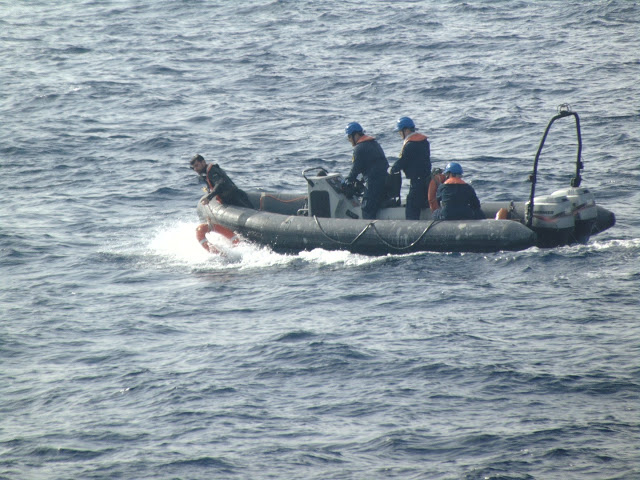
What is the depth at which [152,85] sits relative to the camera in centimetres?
2473

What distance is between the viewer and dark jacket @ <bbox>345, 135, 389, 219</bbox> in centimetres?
1253

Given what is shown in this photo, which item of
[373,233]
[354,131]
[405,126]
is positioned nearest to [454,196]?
[373,233]

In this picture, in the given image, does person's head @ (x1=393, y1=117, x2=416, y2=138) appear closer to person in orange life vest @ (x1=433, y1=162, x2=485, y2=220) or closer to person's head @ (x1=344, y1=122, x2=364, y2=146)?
person's head @ (x1=344, y1=122, x2=364, y2=146)

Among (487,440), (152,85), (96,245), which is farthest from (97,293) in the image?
(152,85)

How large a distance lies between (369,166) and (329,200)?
0.84 meters

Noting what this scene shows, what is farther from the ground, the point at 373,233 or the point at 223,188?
the point at 223,188

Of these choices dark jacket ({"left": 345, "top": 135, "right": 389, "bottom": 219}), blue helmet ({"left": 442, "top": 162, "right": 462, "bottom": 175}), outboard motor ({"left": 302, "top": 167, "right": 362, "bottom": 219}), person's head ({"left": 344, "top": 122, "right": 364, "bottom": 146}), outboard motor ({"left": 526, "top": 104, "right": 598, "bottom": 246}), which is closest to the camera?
outboard motor ({"left": 526, "top": 104, "right": 598, "bottom": 246})

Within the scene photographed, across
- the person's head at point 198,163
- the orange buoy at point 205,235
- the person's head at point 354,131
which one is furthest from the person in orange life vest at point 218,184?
the person's head at point 354,131

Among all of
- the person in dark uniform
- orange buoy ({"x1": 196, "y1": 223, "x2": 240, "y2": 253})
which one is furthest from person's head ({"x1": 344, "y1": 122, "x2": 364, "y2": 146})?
orange buoy ({"x1": 196, "y1": 223, "x2": 240, "y2": 253})

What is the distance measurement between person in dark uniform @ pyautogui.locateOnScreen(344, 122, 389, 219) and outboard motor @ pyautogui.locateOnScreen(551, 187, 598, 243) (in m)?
2.35

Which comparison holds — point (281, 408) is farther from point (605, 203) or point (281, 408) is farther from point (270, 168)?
point (270, 168)

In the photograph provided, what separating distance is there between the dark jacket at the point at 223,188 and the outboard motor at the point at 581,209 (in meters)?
4.69

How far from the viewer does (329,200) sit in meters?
13.1

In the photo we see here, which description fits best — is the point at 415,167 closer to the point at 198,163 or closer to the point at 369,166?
the point at 369,166
